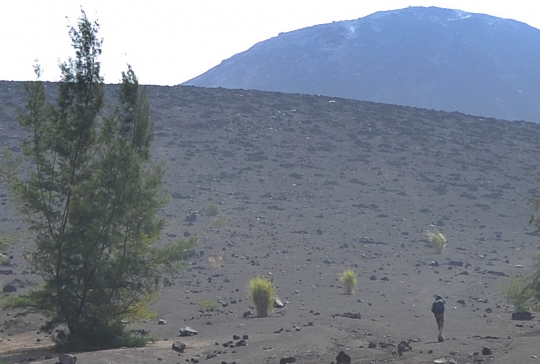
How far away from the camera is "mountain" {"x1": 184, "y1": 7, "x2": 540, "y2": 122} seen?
388 feet

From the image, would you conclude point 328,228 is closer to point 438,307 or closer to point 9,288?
point 9,288

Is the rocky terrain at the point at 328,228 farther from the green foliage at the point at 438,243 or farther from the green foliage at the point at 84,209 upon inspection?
the green foliage at the point at 84,209

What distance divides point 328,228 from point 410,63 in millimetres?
102643

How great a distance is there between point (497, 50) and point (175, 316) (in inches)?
5122

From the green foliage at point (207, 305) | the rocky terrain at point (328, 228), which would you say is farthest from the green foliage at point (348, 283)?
the green foliage at point (207, 305)

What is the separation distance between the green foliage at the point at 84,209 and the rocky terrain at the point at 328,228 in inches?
50.2

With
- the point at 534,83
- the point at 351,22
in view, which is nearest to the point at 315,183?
the point at 534,83

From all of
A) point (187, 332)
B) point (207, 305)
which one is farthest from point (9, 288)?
point (187, 332)

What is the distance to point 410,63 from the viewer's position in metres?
135

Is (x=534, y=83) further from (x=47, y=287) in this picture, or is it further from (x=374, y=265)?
(x=47, y=287)

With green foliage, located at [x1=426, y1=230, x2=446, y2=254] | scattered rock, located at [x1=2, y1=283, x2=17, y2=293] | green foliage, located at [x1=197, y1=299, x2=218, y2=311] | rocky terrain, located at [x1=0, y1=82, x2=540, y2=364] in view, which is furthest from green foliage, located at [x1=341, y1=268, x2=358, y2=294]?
scattered rock, located at [x1=2, y1=283, x2=17, y2=293]

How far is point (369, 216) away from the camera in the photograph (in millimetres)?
40250

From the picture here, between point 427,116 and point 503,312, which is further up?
point 427,116

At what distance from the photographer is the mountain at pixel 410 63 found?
11819 cm
